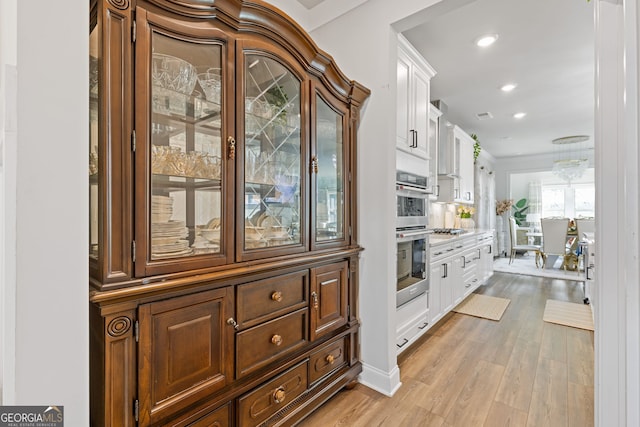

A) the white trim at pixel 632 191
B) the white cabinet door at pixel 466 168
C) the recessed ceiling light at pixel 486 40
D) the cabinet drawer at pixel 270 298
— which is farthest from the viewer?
the white cabinet door at pixel 466 168

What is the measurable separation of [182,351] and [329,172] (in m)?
1.28

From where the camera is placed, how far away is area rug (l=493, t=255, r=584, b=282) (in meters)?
5.45

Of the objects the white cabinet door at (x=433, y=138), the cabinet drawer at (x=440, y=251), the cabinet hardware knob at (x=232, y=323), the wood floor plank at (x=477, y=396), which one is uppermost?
the white cabinet door at (x=433, y=138)

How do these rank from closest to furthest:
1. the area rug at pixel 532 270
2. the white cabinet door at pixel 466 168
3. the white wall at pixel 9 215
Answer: the white wall at pixel 9 215, the white cabinet door at pixel 466 168, the area rug at pixel 532 270

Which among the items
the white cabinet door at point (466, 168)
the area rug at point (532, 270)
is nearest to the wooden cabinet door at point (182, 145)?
the white cabinet door at point (466, 168)

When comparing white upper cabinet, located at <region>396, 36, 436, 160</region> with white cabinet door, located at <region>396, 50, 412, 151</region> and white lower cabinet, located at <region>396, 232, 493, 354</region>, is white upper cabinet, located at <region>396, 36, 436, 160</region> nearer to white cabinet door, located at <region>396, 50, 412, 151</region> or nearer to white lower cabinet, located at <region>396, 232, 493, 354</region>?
white cabinet door, located at <region>396, 50, 412, 151</region>

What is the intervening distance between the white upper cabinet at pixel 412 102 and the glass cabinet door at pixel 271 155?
97 cm

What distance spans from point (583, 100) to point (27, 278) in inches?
234

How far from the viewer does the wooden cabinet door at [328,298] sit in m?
1.75

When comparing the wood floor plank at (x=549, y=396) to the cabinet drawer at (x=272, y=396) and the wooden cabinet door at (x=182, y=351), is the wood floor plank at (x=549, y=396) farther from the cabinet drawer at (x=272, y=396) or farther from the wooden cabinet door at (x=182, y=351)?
the wooden cabinet door at (x=182, y=351)

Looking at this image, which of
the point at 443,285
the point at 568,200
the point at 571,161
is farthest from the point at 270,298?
the point at 568,200

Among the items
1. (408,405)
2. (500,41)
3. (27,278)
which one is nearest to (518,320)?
(408,405)

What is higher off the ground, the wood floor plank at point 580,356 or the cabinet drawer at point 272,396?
the cabinet drawer at point 272,396

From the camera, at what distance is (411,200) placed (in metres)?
2.56
